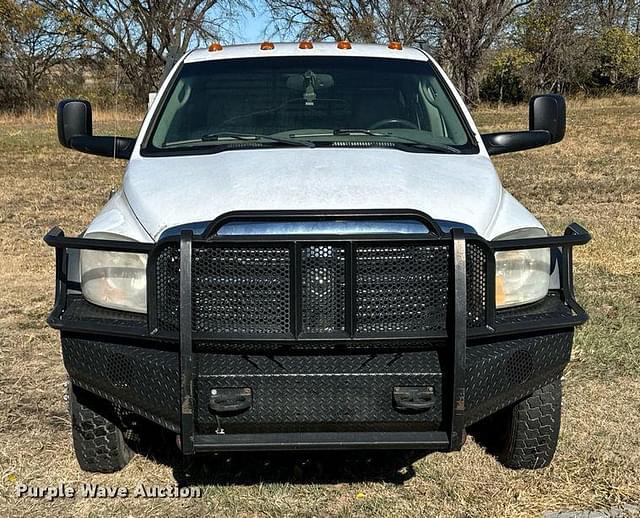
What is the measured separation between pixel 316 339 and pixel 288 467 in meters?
1.18

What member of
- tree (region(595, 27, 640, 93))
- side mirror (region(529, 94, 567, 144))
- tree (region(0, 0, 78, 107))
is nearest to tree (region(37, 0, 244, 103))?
tree (region(0, 0, 78, 107))

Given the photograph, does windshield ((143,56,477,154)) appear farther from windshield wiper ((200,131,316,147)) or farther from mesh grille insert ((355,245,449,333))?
mesh grille insert ((355,245,449,333))

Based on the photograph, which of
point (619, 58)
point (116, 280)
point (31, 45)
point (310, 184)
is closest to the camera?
point (116, 280)

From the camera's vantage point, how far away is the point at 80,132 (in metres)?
4.56

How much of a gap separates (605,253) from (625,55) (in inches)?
1437

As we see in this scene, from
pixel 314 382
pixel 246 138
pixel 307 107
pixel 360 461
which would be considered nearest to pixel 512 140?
pixel 307 107

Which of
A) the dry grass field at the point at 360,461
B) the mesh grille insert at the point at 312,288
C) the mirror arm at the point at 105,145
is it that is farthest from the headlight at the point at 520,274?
the mirror arm at the point at 105,145

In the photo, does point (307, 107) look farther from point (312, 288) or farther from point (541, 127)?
point (312, 288)

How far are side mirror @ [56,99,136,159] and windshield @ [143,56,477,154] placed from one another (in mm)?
303

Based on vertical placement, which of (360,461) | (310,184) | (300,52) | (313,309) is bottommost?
(360,461)

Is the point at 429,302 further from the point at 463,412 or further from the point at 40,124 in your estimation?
the point at 40,124

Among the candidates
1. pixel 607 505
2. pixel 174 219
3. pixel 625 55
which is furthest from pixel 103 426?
pixel 625 55

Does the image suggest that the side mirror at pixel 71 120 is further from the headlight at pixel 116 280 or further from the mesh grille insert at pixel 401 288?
the mesh grille insert at pixel 401 288

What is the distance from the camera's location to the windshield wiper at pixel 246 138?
151 inches
